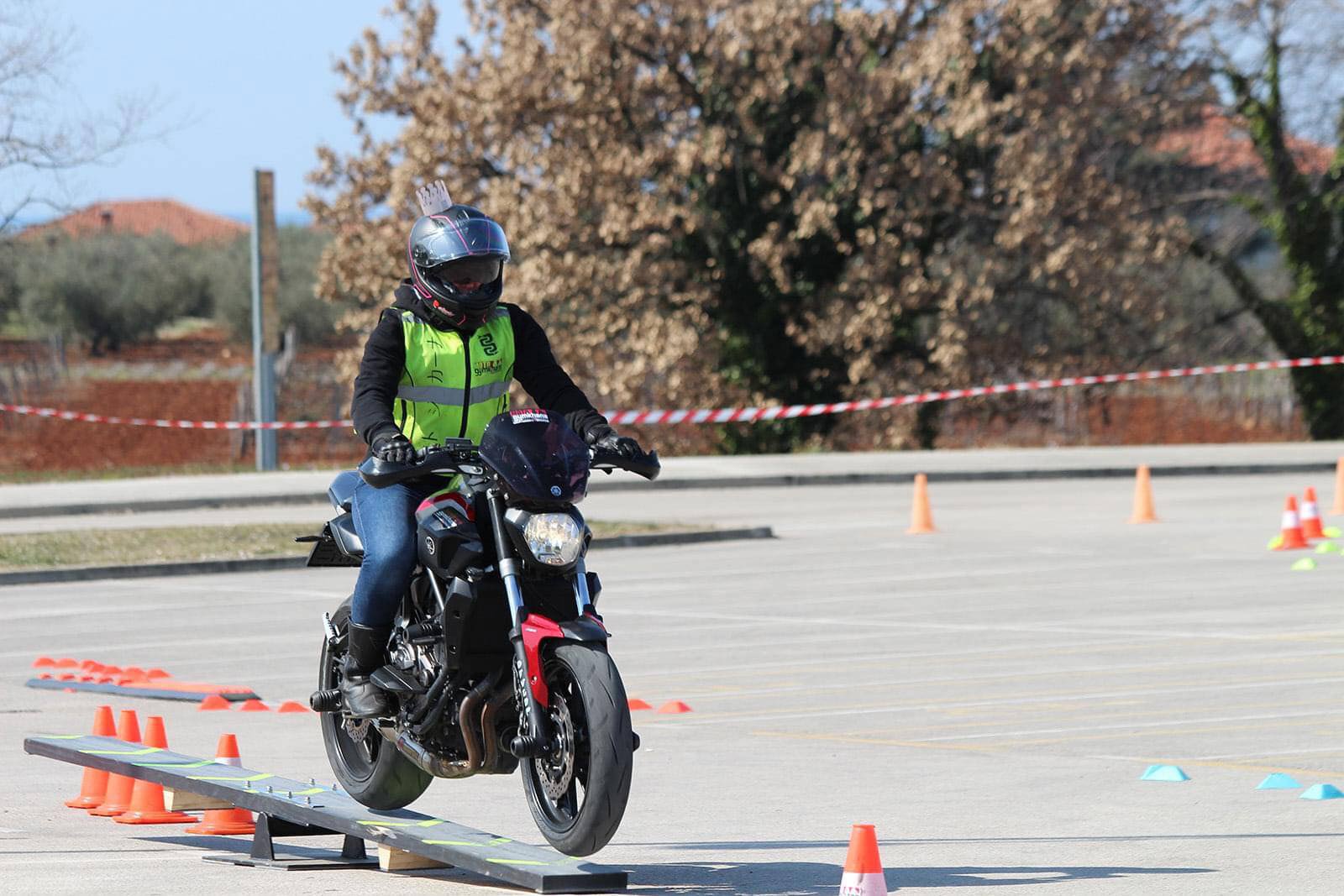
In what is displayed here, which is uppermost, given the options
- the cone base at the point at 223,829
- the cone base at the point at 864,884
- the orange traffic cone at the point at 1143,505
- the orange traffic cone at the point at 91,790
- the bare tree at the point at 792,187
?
the bare tree at the point at 792,187

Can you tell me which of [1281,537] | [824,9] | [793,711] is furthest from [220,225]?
[793,711]

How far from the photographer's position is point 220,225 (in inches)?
4001

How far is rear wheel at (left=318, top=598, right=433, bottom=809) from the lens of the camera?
24.4 feet

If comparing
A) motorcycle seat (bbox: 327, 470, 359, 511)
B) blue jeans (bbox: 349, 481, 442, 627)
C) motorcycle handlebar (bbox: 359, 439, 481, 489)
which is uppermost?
motorcycle handlebar (bbox: 359, 439, 481, 489)

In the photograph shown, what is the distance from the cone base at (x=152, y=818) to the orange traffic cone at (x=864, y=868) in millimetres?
2824

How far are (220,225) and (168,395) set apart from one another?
55.4 metres

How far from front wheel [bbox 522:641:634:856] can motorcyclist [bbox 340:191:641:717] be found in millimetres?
747

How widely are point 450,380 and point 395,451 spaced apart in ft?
1.88

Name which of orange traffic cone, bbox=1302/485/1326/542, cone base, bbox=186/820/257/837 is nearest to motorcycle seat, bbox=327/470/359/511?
cone base, bbox=186/820/257/837

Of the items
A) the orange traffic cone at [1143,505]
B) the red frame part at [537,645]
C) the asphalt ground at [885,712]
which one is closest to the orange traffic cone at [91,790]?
the asphalt ground at [885,712]

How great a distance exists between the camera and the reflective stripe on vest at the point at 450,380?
7156mm

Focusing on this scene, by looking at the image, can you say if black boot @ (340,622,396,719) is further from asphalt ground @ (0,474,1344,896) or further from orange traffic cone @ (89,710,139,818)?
orange traffic cone @ (89,710,139,818)

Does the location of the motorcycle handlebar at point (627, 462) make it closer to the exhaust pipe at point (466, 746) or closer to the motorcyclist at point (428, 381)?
the motorcyclist at point (428, 381)

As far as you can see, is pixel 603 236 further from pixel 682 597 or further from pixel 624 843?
pixel 624 843
